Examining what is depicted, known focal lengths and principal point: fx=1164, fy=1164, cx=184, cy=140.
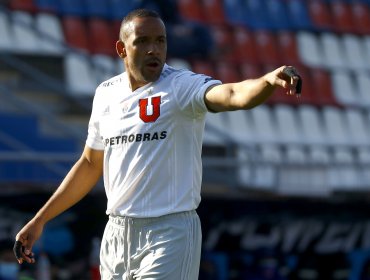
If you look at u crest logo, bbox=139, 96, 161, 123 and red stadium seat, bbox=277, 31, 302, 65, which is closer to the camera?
u crest logo, bbox=139, 96, 161, 123

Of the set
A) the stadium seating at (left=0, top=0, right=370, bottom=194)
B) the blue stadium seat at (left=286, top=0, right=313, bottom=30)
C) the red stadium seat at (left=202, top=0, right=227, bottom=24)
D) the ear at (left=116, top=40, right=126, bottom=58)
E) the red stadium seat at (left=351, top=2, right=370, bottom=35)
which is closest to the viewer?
the ear at (left=116, top=40, right=126, bottom=58)

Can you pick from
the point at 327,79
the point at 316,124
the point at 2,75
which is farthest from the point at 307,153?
the point at 2,75

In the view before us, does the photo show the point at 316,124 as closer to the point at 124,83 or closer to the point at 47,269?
the point at 47,269

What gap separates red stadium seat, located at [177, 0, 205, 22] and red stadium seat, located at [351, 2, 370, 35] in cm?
339

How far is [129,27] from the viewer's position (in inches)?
186

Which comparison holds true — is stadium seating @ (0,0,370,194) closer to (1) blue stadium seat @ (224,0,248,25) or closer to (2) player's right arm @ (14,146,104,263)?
(1) blue stadium seat @ (224,0,248,25)

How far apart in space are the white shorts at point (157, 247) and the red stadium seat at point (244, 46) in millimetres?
10654

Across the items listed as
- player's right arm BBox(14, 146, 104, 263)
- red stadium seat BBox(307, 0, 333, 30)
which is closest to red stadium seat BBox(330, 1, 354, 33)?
red stadium seat BBox(307, 0, 333, 30)

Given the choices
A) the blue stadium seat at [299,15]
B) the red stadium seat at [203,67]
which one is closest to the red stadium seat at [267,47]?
the blue stadium seat at [299,15]

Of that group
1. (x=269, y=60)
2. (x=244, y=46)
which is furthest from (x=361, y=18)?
(x=244, y=46)

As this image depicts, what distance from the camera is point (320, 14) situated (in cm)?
1750

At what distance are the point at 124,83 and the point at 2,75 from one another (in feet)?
23.4

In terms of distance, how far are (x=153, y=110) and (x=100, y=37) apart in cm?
941

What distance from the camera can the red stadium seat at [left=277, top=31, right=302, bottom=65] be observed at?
1638 centimetres
